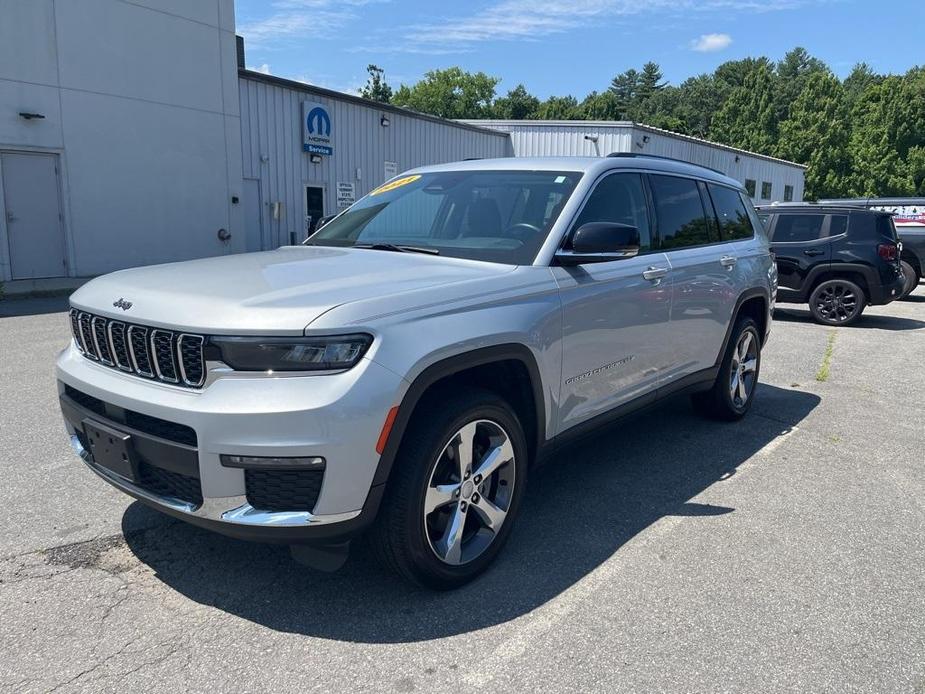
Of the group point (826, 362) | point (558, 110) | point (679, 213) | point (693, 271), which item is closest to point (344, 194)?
point (826, 362)

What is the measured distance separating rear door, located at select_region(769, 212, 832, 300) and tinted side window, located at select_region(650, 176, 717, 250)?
7662mm

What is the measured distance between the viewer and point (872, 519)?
406cm

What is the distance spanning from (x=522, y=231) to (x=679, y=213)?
1.63 m

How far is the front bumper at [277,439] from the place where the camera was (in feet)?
8.18

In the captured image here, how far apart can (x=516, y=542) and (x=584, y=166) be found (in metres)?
2.04

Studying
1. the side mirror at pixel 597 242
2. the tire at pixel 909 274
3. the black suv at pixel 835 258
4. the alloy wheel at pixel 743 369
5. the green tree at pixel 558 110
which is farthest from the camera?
the green tree at pixel 558 110

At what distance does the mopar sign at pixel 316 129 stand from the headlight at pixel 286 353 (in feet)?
55.4

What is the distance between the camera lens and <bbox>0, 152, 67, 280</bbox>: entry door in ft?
45.4

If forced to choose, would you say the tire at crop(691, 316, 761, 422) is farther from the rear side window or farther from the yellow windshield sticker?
the rear side window

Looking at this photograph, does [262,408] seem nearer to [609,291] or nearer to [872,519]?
[609,291]

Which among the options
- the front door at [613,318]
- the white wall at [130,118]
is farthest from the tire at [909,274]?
the white wall at [130,118]

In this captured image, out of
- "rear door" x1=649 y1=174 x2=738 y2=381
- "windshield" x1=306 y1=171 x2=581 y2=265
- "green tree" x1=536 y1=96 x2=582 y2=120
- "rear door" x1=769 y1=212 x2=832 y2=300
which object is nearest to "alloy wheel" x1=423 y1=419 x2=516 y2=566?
"windshield" x1=306 y1=171 x2=581 y2=265

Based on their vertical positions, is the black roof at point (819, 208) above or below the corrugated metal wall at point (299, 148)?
below

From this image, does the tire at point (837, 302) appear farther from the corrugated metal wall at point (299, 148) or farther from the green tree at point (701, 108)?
the green tree at point (701, 108)
